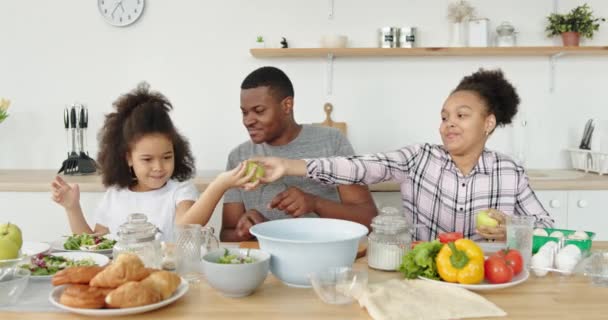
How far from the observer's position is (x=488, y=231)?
4.83ft

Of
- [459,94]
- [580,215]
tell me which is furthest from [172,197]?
[580,215]

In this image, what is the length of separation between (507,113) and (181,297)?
1.25 metres

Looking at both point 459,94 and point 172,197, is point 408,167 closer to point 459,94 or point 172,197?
point 459,94

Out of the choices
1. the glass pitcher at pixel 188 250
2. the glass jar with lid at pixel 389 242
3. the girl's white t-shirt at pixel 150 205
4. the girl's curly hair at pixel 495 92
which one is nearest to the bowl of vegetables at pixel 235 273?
the glass pitcher at pixel 188 250

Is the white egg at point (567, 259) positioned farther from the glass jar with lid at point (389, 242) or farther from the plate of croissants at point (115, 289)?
the plate of croissants at point (115, 289)

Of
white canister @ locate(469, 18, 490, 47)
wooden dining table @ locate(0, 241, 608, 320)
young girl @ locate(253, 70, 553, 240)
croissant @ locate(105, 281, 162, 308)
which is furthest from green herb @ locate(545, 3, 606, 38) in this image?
croissant @ locate(105, 281, 162, 308)

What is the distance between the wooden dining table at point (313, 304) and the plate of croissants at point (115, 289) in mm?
23

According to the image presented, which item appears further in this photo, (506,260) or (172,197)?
(172,197)

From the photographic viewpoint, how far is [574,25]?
3.00 meters

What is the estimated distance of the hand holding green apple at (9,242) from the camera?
4.04ft

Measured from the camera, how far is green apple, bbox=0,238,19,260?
1.23 m

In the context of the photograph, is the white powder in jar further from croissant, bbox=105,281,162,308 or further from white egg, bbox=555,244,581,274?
croissant, bbox=105,281,162,308

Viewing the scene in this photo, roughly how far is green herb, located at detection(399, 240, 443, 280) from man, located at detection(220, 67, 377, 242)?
62cm

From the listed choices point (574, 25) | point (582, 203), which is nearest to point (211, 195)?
point (582, 203)
